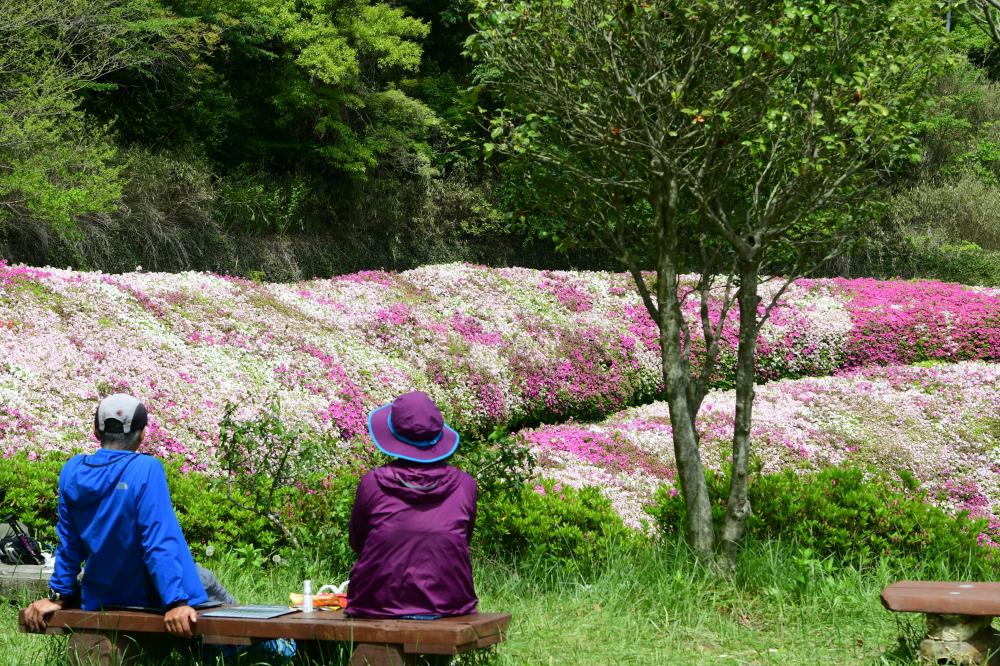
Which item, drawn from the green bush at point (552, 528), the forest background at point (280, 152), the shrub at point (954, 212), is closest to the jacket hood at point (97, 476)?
the green bush at point (552, 528)

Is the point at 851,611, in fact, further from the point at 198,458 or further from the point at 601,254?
the point at 601,254

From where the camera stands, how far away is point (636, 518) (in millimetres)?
8773

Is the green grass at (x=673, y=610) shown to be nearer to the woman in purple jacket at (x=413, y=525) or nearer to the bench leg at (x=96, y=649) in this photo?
the bench leg at (x=96, y=649)

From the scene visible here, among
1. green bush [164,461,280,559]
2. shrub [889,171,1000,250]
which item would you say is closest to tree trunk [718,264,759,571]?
green bush [164,461,280,559]

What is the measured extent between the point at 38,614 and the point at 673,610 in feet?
11.4

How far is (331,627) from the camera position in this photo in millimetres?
3779

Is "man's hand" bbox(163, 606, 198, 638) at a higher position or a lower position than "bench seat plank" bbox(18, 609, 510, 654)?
higher

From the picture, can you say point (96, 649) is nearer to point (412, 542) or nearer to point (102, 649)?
point (102, 649)

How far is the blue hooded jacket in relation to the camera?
3.89m

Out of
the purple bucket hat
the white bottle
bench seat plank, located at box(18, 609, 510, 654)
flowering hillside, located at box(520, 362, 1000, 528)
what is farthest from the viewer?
Result: flowering hillside, located at box(520, 362, 1000, 528)

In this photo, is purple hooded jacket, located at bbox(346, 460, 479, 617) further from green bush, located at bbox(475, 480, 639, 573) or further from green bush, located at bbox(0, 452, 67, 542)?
green bush, located at bbox(0, 452, 67, 542)

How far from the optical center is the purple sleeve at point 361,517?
161 inches

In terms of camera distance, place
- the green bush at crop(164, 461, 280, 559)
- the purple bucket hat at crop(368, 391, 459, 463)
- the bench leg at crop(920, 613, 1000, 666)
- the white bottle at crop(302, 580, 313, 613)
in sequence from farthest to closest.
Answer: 1. the green bush at crop(164, 461, 280, 559)
2. the bench leg at crop(920, 613, 1000, 666)
3. the white bottle at crop(302, 580, 313, 613)
4. the purple bucket hat at crop(368, 391, 459, 463)

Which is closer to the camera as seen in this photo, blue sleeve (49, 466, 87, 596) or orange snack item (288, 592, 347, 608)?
blue sleeve (49, 466, 87, 596)
